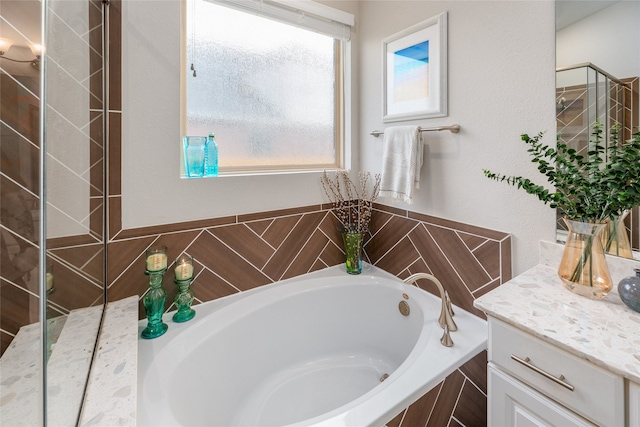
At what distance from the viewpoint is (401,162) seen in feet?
5.28

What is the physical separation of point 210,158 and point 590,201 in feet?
5.28

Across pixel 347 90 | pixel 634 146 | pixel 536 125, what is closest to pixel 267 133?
pixel 347 90

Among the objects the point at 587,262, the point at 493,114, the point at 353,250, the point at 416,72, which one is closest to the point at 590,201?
the point at 587,262

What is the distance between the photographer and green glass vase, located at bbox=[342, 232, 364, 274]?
6.09 ft

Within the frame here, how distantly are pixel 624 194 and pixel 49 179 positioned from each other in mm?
1575

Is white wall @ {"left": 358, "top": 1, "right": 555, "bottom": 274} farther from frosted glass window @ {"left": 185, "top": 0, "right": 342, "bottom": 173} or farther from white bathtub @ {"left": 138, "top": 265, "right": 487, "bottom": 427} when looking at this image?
frosted glass window @ {"left": 185, "top": 0, "right": 342, "bottom": 173}

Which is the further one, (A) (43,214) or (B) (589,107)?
(B) (589,107)

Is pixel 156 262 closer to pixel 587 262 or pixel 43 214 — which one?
pixel 43 214

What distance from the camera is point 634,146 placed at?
85 cm

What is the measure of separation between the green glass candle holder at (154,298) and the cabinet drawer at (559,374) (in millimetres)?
1307

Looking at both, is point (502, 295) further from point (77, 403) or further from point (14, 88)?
point (14, 88)

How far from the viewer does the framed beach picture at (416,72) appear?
58.4 inches

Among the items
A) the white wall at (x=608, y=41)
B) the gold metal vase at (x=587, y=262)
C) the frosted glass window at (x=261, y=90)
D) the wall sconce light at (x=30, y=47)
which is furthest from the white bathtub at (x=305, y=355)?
the white wall at (x=608, y=41)

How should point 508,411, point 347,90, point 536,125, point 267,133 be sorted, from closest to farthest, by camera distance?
1. point 508,411
2. point 536,125
3. point 267,133
4. point 347,90
